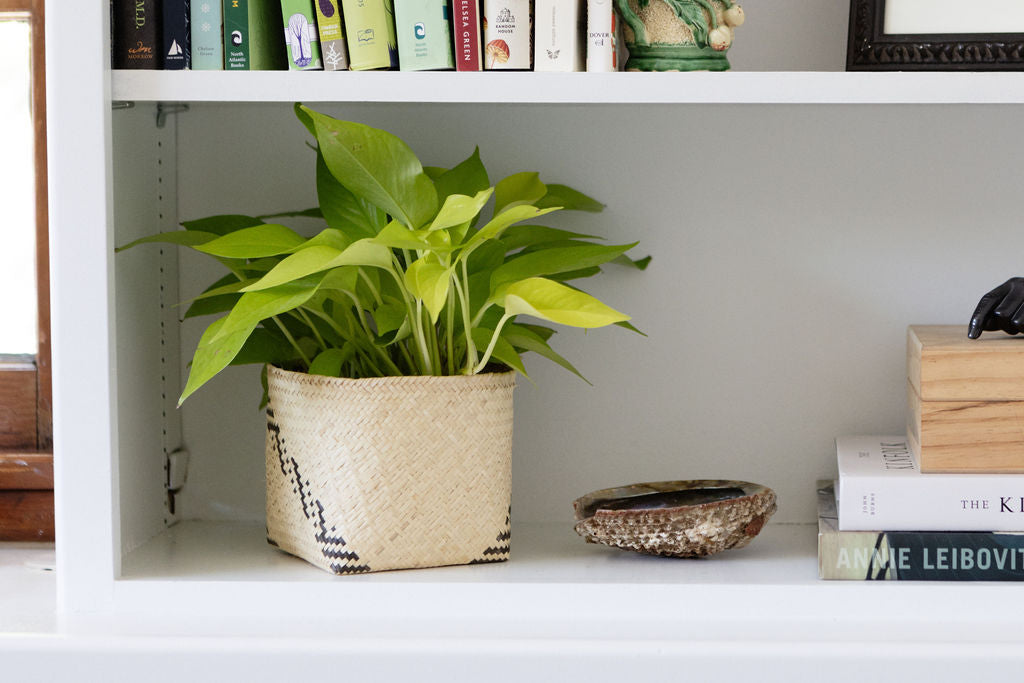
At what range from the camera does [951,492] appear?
0.93 meters

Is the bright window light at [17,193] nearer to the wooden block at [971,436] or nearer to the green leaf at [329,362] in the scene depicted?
the green leaf at [329,362]

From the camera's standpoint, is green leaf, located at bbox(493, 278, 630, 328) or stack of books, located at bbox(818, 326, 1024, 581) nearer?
green leaf, located at bbox(493, 278, 630, 328)

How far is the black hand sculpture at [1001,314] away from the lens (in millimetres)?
955

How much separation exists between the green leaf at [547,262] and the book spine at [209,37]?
12.4 inches

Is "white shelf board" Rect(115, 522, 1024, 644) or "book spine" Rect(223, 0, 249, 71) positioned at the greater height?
"book spine" Rect(223, 0, 249, 71)

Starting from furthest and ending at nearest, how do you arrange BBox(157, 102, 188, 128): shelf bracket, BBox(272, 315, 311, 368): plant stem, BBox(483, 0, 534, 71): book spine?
BBox(157, 102, 188, 128): shelf bracket, BBox(272, 315, 311, 368): plant stem, BBox(483, 0, 534, 71): book spine

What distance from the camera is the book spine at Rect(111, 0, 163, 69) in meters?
0.92

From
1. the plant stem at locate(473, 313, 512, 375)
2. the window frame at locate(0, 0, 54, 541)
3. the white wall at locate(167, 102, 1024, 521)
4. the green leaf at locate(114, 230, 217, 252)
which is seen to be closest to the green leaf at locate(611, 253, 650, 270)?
the white wall at locate(167, 102, 1024, 521)

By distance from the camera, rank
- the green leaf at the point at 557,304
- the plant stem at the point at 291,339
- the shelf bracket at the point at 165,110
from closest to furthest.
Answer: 1. the green leaf at the point at 557,304
2. the plant stem at the point at 291,339
3. the shelf bracket at the point at 165,110

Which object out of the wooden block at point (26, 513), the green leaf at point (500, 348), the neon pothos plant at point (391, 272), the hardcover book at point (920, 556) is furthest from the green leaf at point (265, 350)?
the hardcover book at point (920, 556)

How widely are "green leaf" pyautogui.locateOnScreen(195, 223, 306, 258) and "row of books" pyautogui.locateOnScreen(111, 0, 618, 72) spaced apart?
151 millimetres

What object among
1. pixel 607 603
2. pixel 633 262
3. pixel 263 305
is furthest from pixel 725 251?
pixel 263 305

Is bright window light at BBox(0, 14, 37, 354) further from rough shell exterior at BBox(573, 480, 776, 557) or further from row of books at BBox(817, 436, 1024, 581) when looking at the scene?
row of books at BBox(817, 436, 1024, 581)

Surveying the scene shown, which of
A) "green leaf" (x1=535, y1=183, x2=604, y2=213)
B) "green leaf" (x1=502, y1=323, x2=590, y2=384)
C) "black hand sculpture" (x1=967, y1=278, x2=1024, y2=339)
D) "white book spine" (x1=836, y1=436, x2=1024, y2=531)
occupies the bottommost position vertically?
"white book spine" (x1=836, y1=436, x2=1024, y2=531)
